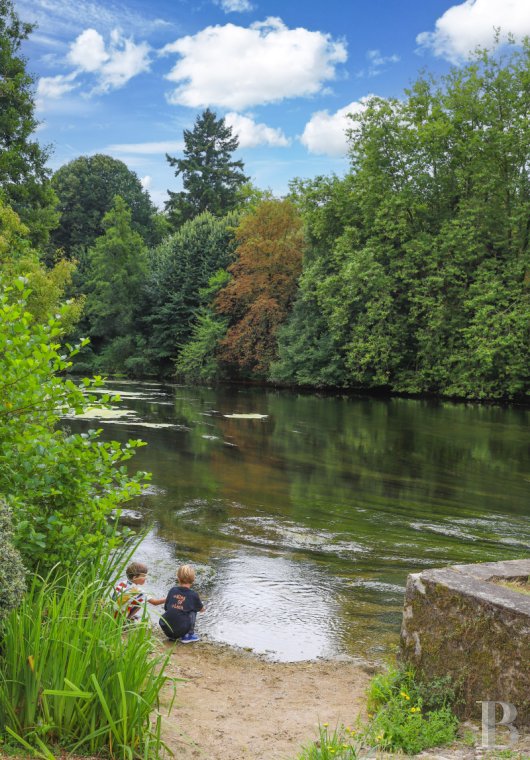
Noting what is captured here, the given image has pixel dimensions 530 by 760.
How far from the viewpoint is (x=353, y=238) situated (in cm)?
4016

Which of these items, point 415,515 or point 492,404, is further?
point 492,404

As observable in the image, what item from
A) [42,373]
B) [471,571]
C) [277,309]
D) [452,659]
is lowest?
[452,659]

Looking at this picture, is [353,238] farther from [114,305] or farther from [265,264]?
[114,305]

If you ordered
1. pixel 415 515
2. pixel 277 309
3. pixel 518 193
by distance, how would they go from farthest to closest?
pixel 277 309 → pixel 518 193 → pixel 415 515

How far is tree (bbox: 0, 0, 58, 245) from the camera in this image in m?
34.3

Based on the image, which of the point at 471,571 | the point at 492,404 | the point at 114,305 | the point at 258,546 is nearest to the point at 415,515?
Answer: the point at 258,546

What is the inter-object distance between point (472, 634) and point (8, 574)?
303cm

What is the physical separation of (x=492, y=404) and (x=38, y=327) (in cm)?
3237

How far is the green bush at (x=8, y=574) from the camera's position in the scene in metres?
4.10

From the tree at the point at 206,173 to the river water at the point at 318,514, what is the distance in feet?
168

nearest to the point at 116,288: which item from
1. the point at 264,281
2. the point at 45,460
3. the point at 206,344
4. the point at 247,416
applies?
the point at 206,344

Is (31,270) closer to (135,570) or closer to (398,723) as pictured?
(135,570)

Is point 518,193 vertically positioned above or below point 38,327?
above
